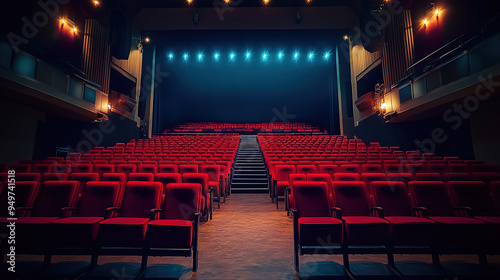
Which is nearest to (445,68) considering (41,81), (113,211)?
(113,211)

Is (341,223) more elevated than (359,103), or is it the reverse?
(359,103)

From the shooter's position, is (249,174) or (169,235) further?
(249,174)

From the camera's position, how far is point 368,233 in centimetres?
202

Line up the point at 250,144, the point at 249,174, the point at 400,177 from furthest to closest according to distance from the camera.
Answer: the point at 250,144 → the point at 249,174 → the point at 400,177

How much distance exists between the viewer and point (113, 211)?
2357 mm

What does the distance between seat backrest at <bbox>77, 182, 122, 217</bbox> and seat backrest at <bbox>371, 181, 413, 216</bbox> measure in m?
2.60

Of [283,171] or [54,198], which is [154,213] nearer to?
[54,198]

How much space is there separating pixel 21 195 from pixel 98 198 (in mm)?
759

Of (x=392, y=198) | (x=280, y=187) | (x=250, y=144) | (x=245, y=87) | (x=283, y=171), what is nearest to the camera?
(x=392, y=198)

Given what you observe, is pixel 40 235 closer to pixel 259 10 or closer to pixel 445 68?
pixel 445 68

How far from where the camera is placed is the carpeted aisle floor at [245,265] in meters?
1.93

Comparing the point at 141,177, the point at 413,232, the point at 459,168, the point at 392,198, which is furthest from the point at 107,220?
the point at 459,168

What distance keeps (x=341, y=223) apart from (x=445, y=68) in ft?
17.7

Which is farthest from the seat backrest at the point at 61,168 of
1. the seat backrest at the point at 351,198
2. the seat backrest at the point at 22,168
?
the seat backrest at the point at 351,198
